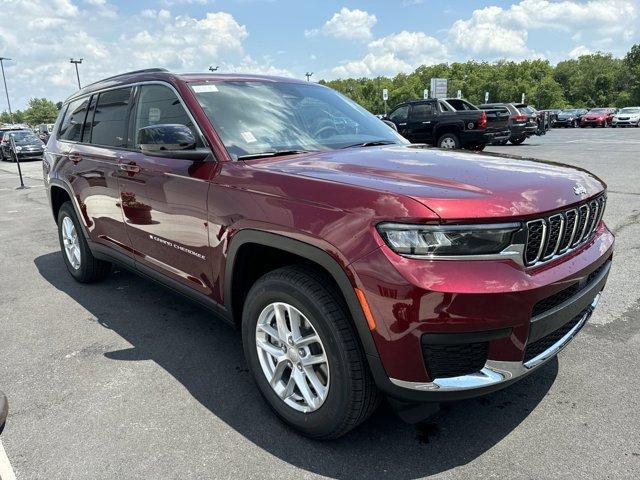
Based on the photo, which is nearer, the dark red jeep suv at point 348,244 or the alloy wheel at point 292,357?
the dark red jeep suv at point 348,244

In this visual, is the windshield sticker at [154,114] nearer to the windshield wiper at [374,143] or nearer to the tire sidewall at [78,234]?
the windshield wiper at [374,143]

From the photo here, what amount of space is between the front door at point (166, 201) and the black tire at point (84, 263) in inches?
49.4

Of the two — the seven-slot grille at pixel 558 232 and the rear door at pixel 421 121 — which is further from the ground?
the rear door at pixel 421 121

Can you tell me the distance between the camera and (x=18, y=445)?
101 inches

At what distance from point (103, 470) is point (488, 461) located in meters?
1.80

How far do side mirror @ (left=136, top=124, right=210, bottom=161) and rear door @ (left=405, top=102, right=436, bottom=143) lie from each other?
47.5 feet

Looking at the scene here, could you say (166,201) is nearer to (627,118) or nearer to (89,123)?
(89,123)

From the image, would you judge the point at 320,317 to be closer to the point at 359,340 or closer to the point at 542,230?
the point at 359,340

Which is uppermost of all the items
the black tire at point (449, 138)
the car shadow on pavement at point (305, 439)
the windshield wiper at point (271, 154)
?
the windshield wiper at point (271, 154)

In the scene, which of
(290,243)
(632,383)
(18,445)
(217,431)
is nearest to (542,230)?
(290,243)

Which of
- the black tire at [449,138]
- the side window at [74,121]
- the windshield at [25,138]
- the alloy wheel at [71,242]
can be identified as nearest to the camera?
the side window at [74,121]

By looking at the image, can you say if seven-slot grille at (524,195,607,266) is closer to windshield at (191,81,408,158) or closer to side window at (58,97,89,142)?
windshield at (191,81,408,158)

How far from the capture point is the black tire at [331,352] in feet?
7.16

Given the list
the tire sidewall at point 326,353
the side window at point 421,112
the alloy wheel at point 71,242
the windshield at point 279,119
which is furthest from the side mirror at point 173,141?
the side window at point 421,112
